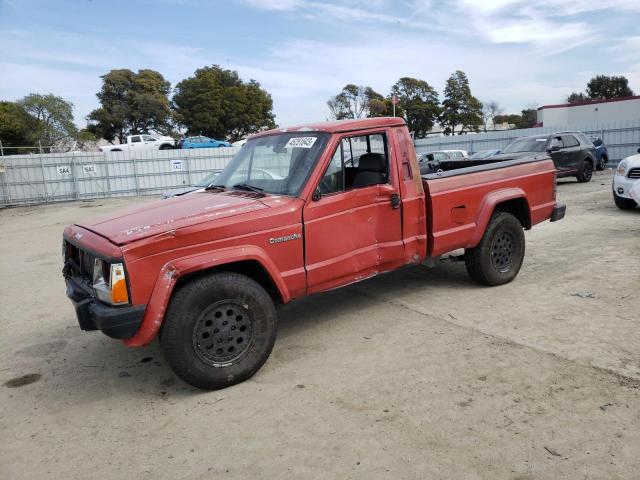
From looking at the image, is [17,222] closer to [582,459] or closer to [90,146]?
[582,459]

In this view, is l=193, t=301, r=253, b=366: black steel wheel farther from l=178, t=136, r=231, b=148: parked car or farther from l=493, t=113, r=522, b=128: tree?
l=493, t=113, r=522, b=128: tree

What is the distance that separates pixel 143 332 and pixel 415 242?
2.61 meters

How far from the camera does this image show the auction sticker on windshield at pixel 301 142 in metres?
4.16

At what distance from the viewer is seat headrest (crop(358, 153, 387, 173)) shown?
4466mm

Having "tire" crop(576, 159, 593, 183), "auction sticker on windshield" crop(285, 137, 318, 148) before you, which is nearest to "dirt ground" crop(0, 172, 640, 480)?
"auction sticker on windshield" crop(285, 137, 318, 148)

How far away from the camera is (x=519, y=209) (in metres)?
5.74

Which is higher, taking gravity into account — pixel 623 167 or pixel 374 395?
pixel 623 167

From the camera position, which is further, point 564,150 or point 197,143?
point 197,143

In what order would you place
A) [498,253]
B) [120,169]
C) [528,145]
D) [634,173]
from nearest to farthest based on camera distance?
1. [498,253]
2. [634,173]
3. [528,145]
4. [120,169]

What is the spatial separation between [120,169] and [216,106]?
3059cm

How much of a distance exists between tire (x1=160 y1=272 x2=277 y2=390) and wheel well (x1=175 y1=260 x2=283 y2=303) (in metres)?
0.08

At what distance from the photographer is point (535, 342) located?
3918 millimetres

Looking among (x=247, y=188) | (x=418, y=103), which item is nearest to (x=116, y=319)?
(x=247, y=188)

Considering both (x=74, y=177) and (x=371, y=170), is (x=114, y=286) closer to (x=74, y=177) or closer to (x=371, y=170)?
(x=371, y=170)
